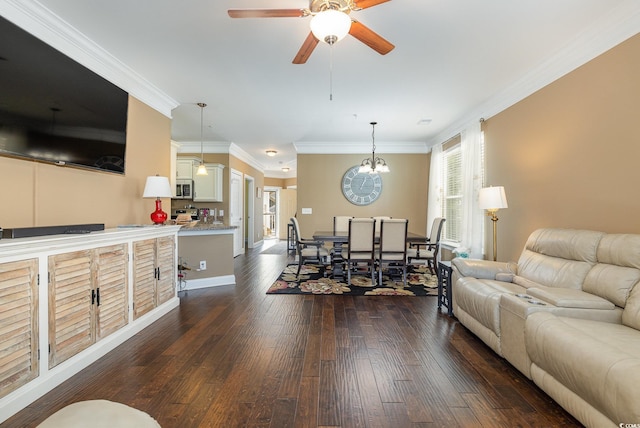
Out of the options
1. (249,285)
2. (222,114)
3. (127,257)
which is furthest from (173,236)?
(222,114)

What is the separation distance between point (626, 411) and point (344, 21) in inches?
86.9

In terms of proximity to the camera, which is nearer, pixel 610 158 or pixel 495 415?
pixel 495 415

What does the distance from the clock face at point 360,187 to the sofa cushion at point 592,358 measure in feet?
16.0

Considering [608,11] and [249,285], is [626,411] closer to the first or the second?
[608,11]

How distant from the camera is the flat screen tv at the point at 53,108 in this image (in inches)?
→ 75.7

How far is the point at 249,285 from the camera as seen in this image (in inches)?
176

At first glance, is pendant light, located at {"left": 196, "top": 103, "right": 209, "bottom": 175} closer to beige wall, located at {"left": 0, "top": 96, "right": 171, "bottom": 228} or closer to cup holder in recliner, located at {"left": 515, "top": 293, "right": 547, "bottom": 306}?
beige wall, located at {"left": 0, "top": 96, "right": 171, "bottom": 228}

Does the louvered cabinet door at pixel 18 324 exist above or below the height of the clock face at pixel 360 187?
below

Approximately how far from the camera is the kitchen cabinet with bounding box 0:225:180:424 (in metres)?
1.67

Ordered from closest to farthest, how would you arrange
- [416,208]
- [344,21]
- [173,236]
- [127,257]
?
1. [344,21]
2. [127,257]
3. [173,236]
4. [416,208]

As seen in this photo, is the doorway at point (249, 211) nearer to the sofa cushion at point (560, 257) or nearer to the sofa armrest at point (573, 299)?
the sofa cushion at point (560, 257)

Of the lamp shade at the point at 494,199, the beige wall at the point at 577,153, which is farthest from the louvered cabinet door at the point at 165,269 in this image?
the beige wall at the point at 577,153

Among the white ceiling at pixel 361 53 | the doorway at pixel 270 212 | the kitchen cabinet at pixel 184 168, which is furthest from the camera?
the doorway at pixel 270 212

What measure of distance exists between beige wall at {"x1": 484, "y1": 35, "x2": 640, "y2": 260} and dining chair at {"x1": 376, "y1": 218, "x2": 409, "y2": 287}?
1.26 metres
